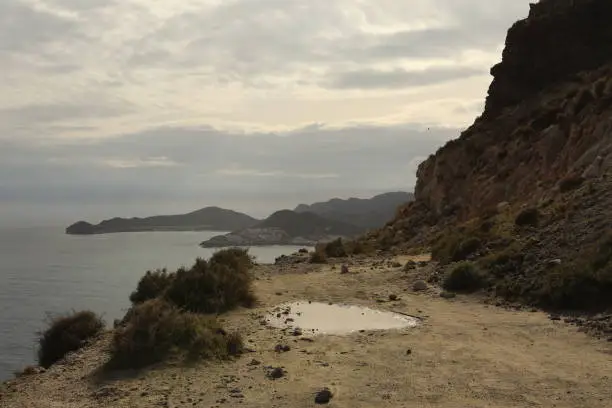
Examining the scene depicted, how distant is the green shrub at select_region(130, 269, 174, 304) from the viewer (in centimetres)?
1627

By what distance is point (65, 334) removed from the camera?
12703 millimetres

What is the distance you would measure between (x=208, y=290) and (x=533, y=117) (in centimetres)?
2357

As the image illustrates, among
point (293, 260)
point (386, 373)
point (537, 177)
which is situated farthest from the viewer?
point (537, 177)

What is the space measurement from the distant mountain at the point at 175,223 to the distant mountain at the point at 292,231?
74.8 feet

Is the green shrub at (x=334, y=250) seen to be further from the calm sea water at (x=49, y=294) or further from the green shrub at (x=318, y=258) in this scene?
the calm sea water at (x=49, y=294)

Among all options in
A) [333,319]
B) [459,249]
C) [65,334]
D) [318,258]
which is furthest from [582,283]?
[318,258]

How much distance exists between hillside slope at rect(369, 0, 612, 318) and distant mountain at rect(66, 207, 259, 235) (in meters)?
76.7

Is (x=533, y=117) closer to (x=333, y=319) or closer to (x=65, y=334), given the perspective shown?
(x=333, y=319)

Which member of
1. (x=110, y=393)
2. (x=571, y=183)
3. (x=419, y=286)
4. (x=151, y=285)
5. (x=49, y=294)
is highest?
(x=571, y=183)

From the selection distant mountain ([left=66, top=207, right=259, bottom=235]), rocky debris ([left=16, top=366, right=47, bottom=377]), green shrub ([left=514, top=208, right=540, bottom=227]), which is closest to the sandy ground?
rocky debris ([left=16, top=366, right=47, bottom=377])

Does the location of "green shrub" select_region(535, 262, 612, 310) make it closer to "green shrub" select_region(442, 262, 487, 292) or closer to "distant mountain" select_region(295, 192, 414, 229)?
"green shrub" select_region(442, 262, 487, 292)

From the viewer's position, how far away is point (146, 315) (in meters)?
10.7

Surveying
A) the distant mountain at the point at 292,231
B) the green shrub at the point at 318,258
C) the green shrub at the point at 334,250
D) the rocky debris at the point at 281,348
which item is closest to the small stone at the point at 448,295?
the rocky debris at the point at 281,348

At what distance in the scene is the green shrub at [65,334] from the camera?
12469 millimetres
